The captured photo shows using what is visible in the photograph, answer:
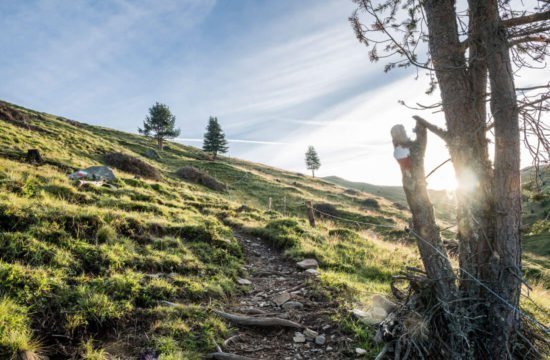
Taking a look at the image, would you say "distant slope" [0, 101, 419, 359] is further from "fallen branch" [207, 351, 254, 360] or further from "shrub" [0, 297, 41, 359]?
"fallen branch" [207, 351, 254, 360]

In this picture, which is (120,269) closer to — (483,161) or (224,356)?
(224,356)

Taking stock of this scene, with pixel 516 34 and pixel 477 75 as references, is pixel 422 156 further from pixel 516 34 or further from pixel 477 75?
pixel 516 34

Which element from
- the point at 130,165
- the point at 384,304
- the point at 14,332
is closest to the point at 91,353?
the point at 14,332

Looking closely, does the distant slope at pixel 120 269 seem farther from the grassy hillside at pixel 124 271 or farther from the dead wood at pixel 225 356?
the dead wood at pixel 225 356

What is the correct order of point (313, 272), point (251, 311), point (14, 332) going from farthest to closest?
1. point (313, 272)
2. point (251, 311)
3. point (14, 332)

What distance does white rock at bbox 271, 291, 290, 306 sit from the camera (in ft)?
20.4

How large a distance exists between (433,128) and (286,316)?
430 cm

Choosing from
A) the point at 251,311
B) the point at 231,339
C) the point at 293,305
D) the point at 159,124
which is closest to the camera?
the point at 231,339

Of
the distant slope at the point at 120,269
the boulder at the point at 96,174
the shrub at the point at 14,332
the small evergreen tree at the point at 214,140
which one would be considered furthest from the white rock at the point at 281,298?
the small evergreen tree at the point at 214,140

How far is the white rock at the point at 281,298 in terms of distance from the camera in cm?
621

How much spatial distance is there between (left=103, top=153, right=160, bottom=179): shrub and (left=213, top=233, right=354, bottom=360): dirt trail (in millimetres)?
18380

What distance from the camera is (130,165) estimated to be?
2402 centimetres

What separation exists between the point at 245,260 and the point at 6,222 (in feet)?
19.6

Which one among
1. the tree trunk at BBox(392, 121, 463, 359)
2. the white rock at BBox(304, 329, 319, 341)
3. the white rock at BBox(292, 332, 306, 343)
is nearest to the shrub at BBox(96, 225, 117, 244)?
the white rock at BBox(292, 332, 306, 343)
